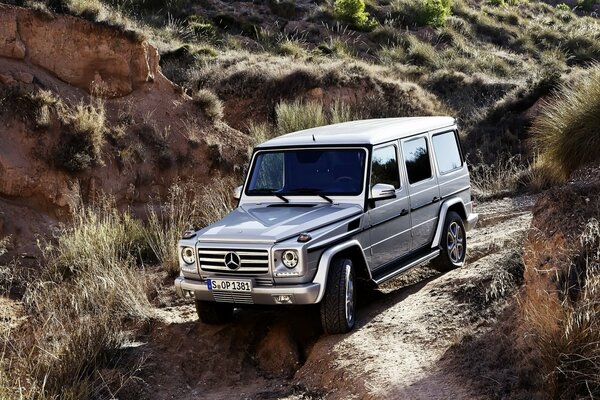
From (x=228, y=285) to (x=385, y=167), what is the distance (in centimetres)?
227

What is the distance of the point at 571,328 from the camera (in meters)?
5.23

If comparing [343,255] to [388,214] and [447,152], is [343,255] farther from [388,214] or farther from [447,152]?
[447,152]

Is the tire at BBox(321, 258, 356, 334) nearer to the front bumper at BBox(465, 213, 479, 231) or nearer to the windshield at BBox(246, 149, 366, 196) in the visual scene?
the windshield at BBox(246, 149, 366, 196)

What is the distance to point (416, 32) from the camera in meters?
36.8

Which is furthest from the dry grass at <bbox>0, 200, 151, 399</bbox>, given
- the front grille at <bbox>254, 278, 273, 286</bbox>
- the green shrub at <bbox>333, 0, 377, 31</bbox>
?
the green shrub at <bbox>333, 0, 377, 31</bbox>

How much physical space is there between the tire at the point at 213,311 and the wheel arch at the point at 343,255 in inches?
49.1

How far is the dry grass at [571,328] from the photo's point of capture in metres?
5.13

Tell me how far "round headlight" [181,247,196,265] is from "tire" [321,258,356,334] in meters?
1.29

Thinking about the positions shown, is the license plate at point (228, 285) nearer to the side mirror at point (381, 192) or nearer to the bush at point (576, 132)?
the side mirror at point (381, 192)

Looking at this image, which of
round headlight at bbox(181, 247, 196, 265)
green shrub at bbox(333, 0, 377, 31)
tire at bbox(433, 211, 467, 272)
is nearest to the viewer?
round headlight at bbox(181, 247, 196, 265)

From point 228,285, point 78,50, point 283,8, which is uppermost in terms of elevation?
point 283,8

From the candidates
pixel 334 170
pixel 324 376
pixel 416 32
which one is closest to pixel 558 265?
pixel 324 376

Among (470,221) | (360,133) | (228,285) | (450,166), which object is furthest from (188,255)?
(470,221)

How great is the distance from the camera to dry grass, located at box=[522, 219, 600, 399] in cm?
513
